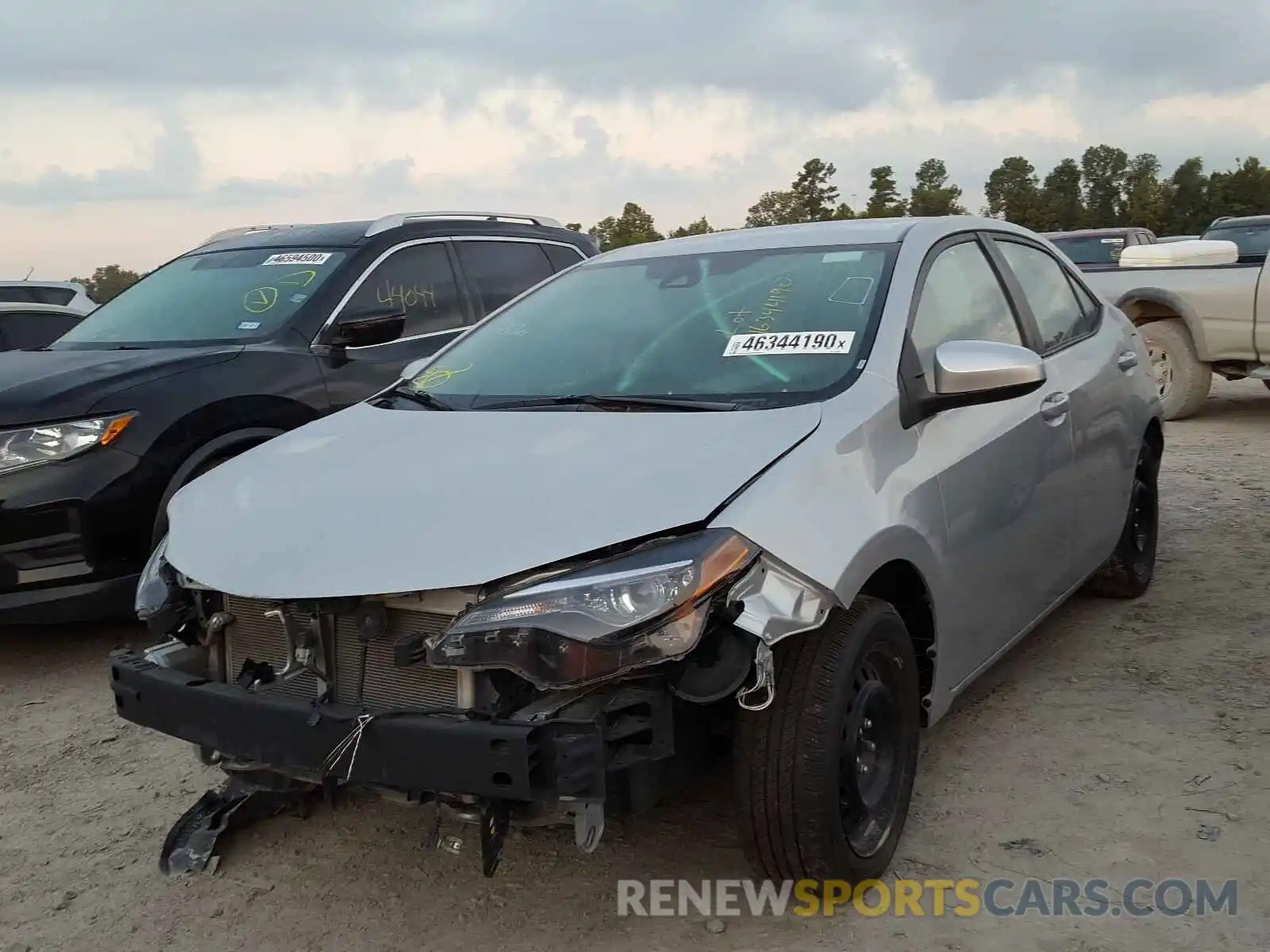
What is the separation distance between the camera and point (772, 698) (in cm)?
246

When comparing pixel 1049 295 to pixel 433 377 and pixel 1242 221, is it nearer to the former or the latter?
pixel 433 377

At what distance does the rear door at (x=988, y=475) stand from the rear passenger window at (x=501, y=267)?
280 centimetres

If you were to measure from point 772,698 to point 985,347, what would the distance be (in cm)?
124

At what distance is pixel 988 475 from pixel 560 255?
3.99m

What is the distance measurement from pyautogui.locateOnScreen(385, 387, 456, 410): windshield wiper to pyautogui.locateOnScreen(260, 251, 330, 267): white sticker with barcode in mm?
2060

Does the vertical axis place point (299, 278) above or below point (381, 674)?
above

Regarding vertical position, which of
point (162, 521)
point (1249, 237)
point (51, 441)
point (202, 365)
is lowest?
point (162, 521)

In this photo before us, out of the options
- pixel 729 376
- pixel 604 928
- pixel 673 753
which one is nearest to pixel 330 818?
pixel 604 928

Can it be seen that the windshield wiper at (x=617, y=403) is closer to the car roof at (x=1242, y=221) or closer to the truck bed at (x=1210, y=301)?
the truck bed at (x=1210, y=301)

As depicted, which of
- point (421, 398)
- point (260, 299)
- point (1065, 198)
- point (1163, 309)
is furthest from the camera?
point (1065, 198)

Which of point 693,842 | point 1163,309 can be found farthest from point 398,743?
point 1163,309

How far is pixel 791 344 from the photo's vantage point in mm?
3229

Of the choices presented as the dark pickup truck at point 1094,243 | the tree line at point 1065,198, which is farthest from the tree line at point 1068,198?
the dark pickup truck at point 1094,243

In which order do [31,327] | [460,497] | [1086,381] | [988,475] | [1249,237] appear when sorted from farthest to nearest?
[1249,237]
[31,327]
[1086,381]
[988,475]
[460,497]
